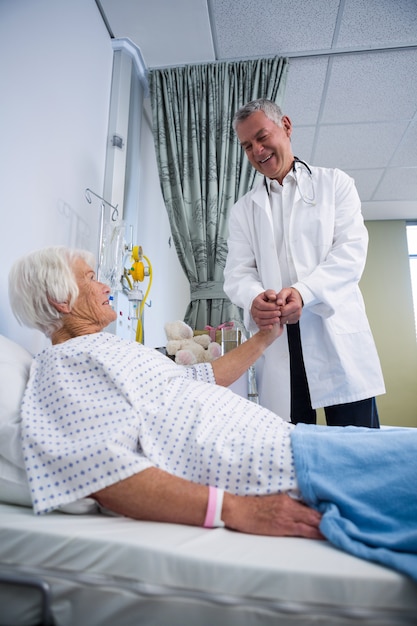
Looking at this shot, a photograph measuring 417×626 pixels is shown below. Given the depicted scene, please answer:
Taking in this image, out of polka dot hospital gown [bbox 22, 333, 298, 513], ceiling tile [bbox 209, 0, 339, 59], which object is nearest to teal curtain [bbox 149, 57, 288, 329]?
ceiling tile [bbox 209, 0, 339, 59]

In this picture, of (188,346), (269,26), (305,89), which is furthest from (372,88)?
(188,346)

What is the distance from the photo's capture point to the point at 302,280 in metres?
1.50

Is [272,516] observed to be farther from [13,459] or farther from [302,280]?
[302,280]

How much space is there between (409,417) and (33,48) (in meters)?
4.42

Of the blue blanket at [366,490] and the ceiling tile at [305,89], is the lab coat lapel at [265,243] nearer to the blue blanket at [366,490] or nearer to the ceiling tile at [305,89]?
the blue blanket at [366,490]

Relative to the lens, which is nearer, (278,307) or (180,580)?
(180,580)

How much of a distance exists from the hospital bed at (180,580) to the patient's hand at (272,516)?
0.07ft

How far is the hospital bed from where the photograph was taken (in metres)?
0.60

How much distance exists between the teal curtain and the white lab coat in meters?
0.58

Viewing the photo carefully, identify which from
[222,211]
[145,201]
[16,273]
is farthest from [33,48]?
[145,201]

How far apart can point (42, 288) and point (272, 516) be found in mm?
798

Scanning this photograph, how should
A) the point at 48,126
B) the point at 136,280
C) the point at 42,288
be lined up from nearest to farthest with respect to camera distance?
1. the point at 42,288
2. the point at 48,126
3. the point at 136,280

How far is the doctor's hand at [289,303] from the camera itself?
1.41m

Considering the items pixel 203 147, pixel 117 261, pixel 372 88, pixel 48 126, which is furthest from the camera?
pixel 372 88
